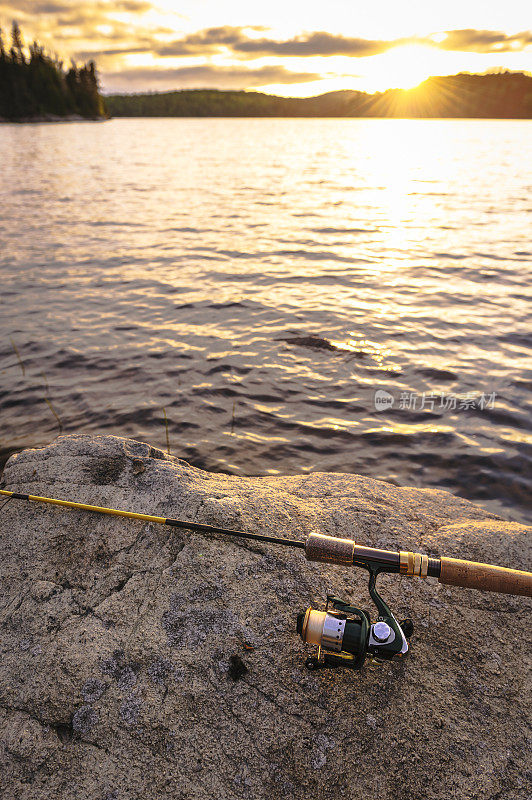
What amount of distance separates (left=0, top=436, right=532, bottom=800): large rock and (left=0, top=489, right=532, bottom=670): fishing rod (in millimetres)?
255

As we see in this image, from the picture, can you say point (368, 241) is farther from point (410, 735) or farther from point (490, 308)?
point (410, 735)

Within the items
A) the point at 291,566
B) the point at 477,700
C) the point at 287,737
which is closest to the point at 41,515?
the point at 291,566

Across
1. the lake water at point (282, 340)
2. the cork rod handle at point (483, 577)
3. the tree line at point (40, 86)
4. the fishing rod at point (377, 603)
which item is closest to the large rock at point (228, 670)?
the fishing rod at point (377, 603)

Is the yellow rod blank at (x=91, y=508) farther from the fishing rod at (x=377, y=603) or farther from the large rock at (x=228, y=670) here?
the fishing rod at (x=377, y=603)

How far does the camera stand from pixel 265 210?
77.3 ft

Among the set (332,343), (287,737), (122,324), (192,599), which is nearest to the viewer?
(287,737)

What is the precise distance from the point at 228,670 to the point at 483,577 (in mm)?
1615

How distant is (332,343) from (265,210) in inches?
636

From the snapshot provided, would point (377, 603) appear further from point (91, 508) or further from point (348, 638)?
point (91, 508)

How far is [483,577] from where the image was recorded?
2.91m

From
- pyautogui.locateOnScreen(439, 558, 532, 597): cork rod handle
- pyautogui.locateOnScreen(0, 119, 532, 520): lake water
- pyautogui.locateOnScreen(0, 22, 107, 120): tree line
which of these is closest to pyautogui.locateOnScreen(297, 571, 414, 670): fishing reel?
pyautogui.locateOnScreen(439, 558, 532, 597): cork rod handle

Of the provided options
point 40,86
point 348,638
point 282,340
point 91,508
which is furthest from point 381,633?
point 40,86

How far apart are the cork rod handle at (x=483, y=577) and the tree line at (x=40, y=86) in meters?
156

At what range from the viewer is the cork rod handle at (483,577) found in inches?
113
